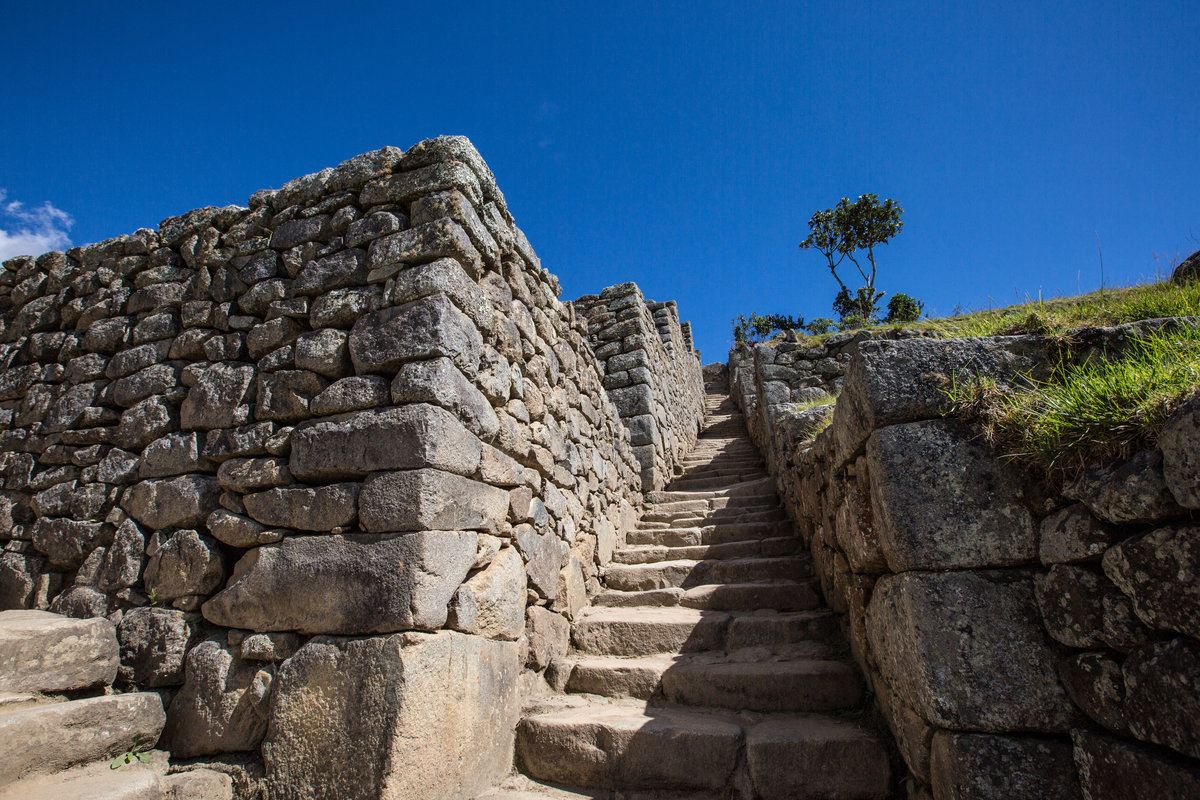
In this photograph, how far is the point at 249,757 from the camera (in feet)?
7.98

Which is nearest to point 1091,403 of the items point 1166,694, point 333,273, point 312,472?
point 1166,694

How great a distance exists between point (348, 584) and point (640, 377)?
5440mm

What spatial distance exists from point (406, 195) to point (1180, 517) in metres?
3.43

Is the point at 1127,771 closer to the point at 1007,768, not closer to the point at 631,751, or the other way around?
the point at 1007,768

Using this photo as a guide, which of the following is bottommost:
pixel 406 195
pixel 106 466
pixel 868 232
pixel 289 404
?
pixel 106 466

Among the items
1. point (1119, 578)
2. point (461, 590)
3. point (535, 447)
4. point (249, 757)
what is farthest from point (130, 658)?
point (1119, 578)

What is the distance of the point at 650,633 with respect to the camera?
3.75m

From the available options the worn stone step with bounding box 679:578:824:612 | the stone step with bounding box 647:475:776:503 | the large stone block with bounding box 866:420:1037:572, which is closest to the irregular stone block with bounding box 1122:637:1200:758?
the large stone block with bounding box 866:420:1037:572

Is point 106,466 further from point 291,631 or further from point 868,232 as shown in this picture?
point 868,232

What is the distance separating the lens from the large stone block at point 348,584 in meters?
2.35

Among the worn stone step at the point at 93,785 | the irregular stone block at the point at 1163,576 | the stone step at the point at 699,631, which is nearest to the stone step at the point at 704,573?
the stone step at the point at 699,631

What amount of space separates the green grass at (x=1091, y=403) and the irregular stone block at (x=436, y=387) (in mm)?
2172

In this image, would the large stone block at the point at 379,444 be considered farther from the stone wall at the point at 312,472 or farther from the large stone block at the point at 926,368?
the large stone block at the point at 926,368

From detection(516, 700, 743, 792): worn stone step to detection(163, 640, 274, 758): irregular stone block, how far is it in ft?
4.02
